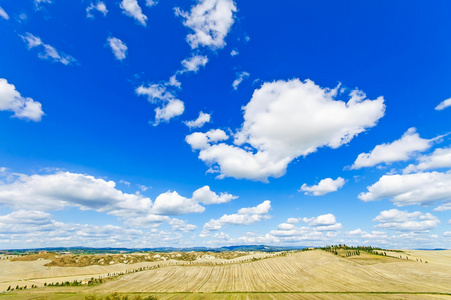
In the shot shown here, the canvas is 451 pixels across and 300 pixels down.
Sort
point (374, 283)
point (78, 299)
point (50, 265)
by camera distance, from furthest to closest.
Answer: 1. point (50, 265)
2. point (374, 283)
3. point (78, 299)

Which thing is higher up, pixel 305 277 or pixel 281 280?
pixel 305 277

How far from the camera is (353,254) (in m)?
162

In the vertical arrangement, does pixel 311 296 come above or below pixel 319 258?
below

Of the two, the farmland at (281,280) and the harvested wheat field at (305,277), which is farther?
the harvested wheat field at (305,277)

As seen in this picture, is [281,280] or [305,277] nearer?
[281,280]

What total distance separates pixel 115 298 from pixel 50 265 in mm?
163229

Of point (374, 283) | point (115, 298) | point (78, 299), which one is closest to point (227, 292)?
point (115, 298)

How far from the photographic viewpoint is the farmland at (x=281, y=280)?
9256 cm

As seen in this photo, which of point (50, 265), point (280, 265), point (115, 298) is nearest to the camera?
point (115, 298)

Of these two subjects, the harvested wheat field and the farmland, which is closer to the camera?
the farmland

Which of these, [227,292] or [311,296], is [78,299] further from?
[311,296]

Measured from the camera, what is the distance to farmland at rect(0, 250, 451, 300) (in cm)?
Result: 9256

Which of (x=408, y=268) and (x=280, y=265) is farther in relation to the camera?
(x=280, y=265)

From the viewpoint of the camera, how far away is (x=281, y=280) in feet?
399
